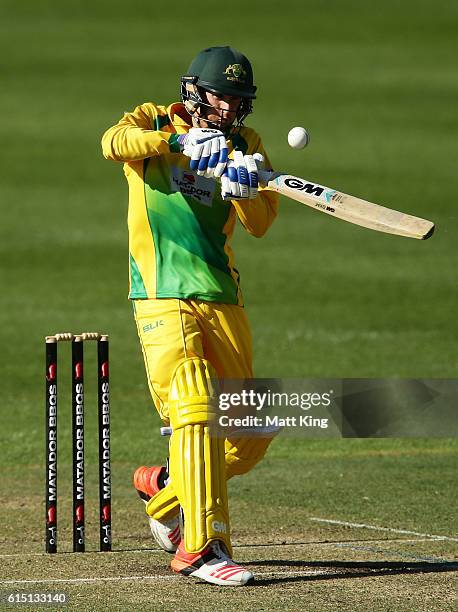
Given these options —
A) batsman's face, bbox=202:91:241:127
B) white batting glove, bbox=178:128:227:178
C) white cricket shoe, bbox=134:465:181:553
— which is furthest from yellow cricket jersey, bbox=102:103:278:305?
white cricket shoe, bbox=134:465:181:553

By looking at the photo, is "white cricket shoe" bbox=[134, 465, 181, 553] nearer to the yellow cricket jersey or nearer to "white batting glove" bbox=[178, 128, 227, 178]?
the yellow cricket jersey

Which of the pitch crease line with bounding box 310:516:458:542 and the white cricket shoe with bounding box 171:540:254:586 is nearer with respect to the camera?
the white cricket shoe with bounding box 171:540:254:586

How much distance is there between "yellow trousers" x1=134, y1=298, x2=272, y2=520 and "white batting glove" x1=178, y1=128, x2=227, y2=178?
1.80 feet

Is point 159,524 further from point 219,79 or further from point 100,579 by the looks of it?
point 219,79

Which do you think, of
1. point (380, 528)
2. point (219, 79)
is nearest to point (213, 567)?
point (380, 528)

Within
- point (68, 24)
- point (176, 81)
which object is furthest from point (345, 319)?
point (68, 24)

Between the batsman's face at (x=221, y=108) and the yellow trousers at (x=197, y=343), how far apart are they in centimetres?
71

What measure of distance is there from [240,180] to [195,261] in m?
0.46

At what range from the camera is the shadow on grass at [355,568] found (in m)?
5.30

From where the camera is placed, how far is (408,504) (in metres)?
7.20

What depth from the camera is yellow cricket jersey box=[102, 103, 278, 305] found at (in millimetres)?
5477

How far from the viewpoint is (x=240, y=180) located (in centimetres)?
519

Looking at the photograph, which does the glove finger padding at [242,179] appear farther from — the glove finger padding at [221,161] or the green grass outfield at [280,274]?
the green grass outfield at [280,274]

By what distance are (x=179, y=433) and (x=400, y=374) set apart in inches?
252
